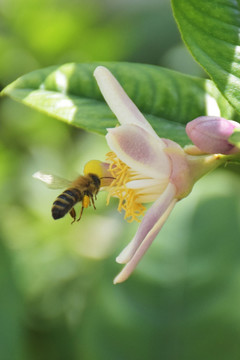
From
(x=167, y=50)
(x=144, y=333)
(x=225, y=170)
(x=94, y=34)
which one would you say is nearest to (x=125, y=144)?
(x=144, y=333)

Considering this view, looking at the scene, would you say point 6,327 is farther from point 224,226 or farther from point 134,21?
point 134,21

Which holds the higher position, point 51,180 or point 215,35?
point 215,35

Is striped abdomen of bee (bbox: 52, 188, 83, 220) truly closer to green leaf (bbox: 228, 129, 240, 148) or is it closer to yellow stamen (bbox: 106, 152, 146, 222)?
yellow stamen (bbox: 106, 152, 146, 222)

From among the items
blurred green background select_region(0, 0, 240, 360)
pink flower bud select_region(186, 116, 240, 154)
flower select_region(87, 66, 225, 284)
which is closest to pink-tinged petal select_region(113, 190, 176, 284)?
flower select_region(87, 66, 225, 284)

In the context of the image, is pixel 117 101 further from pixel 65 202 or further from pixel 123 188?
pixel 65 202

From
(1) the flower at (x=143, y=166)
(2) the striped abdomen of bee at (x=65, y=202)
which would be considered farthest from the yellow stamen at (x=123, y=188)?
(2) the striped abdomen of bee at (x=65, y=202)

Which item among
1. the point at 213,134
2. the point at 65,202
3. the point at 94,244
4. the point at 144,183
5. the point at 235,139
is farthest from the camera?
the point at 94,244

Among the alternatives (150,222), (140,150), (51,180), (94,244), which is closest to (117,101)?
(140,150)

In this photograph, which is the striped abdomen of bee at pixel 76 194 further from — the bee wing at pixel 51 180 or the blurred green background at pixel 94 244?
the blurred green background at pixel 94 244
